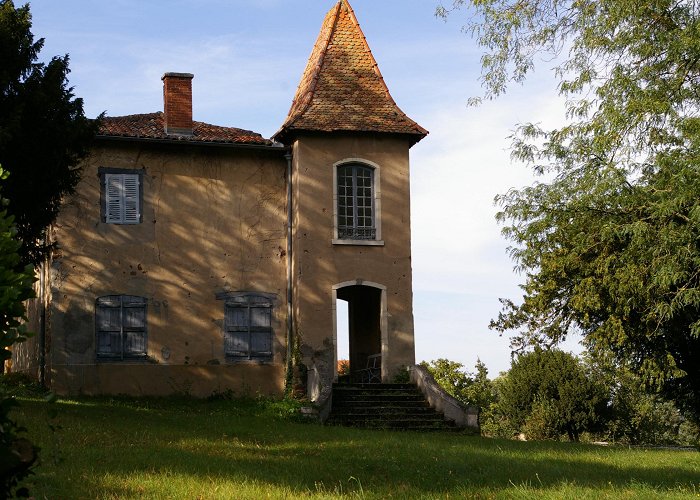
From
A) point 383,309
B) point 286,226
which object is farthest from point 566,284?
point 286,226

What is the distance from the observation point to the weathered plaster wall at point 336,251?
22406 mm

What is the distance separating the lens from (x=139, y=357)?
73.0 feet

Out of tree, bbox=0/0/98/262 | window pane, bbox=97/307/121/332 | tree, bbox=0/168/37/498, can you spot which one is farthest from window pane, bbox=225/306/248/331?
tree, bbox=0/168/37/498

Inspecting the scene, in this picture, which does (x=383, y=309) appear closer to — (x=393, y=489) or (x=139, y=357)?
(x=139, y=357)

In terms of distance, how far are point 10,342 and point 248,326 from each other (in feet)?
59.0

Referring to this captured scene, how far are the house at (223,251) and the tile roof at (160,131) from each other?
0.06m

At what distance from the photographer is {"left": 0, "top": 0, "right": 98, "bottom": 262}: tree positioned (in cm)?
1661

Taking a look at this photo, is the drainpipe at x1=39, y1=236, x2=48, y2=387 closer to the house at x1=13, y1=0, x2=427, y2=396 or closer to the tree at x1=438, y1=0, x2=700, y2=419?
the house at x1=13, y1=0, x2=427, y2=396

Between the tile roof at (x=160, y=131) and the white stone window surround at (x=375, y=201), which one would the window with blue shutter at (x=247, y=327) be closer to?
the white stone window surround at (x=375, y=201)

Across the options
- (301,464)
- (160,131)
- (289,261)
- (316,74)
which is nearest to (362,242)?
(289,261)

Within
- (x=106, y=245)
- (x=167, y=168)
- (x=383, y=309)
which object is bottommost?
(x=383, y=309)

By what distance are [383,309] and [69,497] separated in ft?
47.2

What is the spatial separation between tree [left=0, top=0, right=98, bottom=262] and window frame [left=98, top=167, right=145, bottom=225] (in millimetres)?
4769

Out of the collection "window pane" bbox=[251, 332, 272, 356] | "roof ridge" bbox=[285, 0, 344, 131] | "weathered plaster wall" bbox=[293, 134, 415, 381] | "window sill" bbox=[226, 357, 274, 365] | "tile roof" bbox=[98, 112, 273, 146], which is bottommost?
"window sill" bbox=[226, 357, 274, 365]
